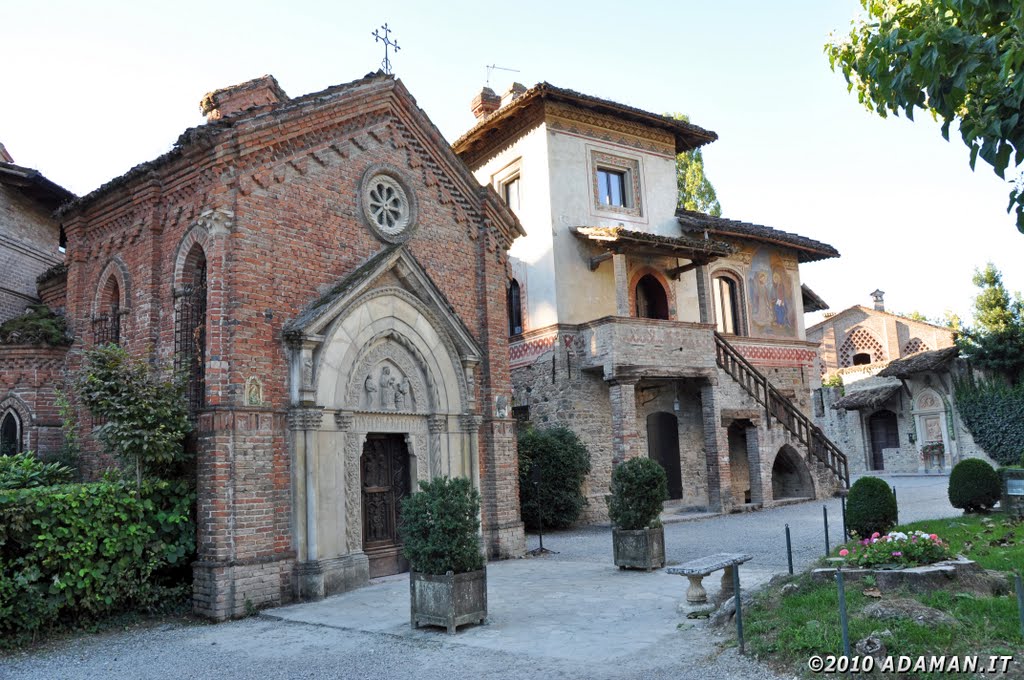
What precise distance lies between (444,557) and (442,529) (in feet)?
1.02

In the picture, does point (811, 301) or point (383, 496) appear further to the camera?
point (811, 301)

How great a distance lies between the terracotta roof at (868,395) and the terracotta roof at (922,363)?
1662 millimetres

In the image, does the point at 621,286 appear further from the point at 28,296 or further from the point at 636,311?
the point at 28,296

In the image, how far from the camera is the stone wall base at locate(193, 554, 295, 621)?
30.5 ft

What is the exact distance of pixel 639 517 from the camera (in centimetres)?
1165

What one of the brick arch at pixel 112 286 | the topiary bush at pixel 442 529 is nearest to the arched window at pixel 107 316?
the brick arch at pixel 112 286

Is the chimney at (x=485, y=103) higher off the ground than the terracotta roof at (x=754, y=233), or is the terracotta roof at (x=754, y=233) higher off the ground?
the chimney at (x=485, y=103)

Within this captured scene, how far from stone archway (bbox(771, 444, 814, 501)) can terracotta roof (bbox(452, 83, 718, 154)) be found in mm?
9480

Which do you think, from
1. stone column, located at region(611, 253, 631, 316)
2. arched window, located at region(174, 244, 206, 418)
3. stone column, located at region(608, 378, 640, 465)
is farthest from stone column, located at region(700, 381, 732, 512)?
arched window, located at region(174, 244, 206, 418)

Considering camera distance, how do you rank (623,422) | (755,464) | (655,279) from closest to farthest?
(623,422)
(755,464)
(655,279)

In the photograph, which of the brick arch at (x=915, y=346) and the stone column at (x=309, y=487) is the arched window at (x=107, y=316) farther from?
the brick arch at (x=915, y=346)

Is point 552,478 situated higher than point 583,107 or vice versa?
point 583,107

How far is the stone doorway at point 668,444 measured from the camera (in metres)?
21.4

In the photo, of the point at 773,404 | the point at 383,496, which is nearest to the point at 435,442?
the point at 383,496
